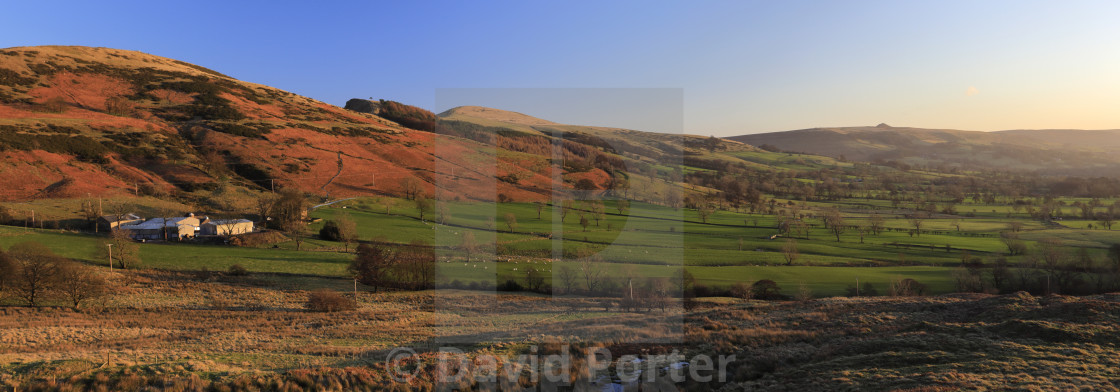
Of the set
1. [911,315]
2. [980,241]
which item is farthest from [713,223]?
[911,315]

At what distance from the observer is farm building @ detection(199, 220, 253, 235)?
4650 cm

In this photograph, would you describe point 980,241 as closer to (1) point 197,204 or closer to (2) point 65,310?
(2) point 65,310

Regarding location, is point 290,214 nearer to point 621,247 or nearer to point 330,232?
point 330,232

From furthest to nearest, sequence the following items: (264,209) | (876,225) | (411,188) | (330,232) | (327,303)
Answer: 1. (411,188)
2. (876,225)
3. (264,209)
4. (330,232)
5. (327,303)

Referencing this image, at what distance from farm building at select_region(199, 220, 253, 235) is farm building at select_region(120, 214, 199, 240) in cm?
109

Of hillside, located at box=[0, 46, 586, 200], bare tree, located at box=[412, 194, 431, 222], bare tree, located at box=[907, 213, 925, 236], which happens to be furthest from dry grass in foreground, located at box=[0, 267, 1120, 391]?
bare tree, located at box=[907, 213, 925, 236]

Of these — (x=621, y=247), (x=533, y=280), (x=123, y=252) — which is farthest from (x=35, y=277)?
(x=621, y=247)

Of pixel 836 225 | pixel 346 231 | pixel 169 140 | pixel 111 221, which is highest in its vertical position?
pixel 169 140

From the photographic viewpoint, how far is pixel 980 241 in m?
55.9

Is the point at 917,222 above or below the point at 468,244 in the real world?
above

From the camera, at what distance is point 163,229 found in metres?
45.2

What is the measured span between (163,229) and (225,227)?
4984 millimetres

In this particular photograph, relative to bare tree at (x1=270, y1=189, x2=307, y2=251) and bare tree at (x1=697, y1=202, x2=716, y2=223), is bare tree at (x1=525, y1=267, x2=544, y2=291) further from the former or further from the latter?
bare tree at (x1=697, y1=202, x2=716, y2=223)

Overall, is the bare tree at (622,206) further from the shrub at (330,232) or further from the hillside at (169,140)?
the shrub at (330,232)
